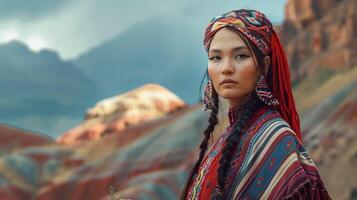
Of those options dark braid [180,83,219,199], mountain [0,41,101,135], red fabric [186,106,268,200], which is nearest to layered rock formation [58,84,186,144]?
mountain [0,41,101,135]

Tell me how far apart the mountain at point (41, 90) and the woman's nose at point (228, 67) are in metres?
61.6

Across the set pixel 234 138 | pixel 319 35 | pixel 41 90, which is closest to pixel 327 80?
pixel 319 35

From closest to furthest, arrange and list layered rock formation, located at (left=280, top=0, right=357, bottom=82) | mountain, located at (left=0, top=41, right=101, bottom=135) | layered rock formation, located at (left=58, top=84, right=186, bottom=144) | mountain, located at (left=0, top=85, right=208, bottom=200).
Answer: layered rock formation, located at (left=280, top=0, right=357, bottom=82)
mountain, located at (left=0, top=85, right=208, bottom=200)
layered rock formation, located at (left=58, top=84, right=186, bottom=144)
mountain, located at (left=0, top=41, right=101, bottom=135)

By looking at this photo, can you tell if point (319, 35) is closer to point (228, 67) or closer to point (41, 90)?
point (228, 67)

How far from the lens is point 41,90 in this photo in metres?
70.2

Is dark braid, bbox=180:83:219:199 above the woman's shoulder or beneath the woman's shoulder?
above

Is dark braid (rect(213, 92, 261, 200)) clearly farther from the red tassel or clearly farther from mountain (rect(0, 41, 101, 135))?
mountain (rect(0, 41, 101, 135))

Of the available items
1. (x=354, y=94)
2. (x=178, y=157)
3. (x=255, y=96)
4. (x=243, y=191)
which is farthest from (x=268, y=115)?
(x=178, y=157)

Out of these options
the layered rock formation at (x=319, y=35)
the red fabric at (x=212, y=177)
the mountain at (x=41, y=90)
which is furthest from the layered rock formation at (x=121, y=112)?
the red fabric at (x=212, y=177)

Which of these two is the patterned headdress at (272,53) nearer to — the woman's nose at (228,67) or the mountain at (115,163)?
the woman's nose at (228,67)

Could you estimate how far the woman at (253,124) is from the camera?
9.90 ft

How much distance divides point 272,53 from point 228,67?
0.54 ft

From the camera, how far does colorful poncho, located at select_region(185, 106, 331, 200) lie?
9.82 ft

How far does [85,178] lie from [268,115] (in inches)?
1154
